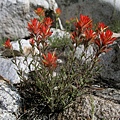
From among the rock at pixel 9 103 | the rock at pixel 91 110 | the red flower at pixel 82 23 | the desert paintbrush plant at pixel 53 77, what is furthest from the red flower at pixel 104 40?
the rock at pixel 9 103

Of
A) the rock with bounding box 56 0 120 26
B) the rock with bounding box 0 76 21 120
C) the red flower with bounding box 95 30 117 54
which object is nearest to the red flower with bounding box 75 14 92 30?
the red flower with bounding box 95 30 117 54

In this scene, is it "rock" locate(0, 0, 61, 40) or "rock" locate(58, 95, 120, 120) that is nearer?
"rock" locate(58, 95, 120, 120)

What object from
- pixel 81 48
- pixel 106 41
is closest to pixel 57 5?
pixel 81 48

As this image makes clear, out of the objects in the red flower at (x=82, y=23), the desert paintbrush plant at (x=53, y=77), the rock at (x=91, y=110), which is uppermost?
the red flower at (x=82, y=23)

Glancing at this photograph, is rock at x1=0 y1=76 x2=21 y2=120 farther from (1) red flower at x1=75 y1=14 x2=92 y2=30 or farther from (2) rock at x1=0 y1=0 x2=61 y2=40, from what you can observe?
(2) rock at x1=0 y1=0 x2=61 y2=40

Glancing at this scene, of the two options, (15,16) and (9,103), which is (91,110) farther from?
(15,16)

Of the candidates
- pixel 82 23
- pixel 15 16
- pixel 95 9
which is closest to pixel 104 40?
pixel 82 23

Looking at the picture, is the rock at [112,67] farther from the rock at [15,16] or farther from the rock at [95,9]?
the rock at [95,9]
